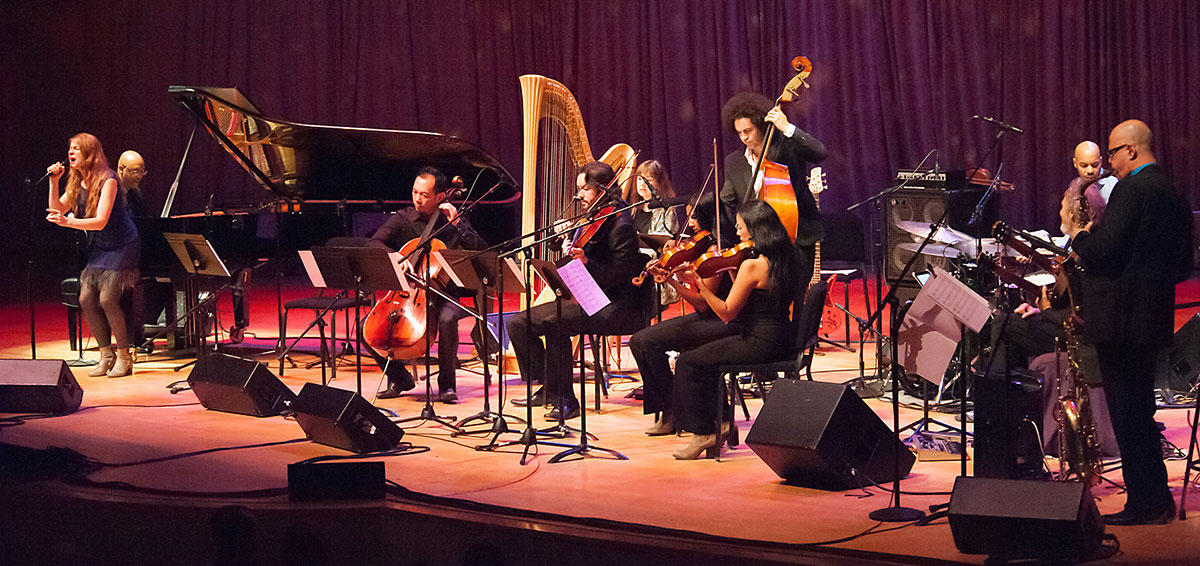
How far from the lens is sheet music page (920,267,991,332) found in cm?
414

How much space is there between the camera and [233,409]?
6.45 m

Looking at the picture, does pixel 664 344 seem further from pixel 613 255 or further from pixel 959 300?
pixel 959 300

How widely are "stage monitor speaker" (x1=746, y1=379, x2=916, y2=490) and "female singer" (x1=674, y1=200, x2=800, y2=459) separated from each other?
470 millimetres

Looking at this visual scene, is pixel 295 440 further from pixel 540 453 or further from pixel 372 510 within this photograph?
pixel 372 510

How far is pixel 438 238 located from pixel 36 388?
2.21 metres

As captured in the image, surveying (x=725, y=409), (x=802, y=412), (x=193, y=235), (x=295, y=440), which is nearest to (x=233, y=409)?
(x=295, y=440)

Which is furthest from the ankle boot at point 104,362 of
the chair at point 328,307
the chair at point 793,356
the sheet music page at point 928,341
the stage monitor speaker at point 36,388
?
the sheet music page at point 928,341

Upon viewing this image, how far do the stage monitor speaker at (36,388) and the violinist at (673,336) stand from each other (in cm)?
299

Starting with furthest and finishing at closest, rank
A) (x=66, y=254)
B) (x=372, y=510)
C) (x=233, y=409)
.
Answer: (x=66, y=254) → (x=233, y=409) → (x=372, y=510)

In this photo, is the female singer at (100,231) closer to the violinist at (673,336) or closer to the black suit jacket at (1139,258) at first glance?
the violinist at (673,336)

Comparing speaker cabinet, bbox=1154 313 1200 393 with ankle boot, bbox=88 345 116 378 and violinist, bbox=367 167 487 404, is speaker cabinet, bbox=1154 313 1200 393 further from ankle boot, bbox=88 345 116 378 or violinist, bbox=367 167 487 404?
ankle boot, bbox=88 345 116 378

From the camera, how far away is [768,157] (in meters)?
6.26

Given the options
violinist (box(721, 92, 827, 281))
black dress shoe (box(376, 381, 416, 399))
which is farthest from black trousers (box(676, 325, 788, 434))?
black dress shoe (box(376, 381, 416, 399))

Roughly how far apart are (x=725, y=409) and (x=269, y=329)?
5133 millimetres
